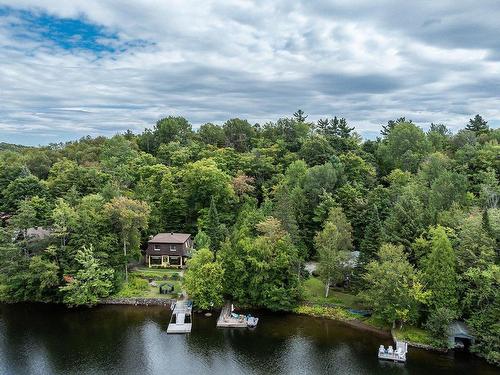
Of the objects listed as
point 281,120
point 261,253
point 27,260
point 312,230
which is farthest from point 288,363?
point 281,120

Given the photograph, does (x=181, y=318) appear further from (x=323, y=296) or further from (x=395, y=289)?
(x=395, y=289)

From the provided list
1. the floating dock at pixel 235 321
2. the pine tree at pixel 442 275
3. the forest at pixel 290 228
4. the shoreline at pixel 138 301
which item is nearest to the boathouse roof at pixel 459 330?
the forest at pixel 290 228

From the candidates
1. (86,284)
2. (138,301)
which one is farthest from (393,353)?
(86,284)

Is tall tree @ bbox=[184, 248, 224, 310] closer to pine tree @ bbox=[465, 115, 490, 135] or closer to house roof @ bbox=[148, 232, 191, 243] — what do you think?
house roof @ bbox=[148, 232, 191, 243]

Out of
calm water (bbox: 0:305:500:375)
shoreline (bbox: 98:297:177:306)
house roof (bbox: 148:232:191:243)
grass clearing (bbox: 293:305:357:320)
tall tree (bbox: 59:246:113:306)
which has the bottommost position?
calm water (bbox: 0:305:500:375)

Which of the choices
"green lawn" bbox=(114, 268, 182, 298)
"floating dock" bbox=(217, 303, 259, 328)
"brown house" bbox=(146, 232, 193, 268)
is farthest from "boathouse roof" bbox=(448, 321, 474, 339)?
"brown house" bbox=(146, 232, 193, 268)

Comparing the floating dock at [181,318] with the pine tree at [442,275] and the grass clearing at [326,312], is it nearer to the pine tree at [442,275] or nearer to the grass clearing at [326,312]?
the grass clearing at [326,312]

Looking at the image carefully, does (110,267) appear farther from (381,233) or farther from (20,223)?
(381,233)
